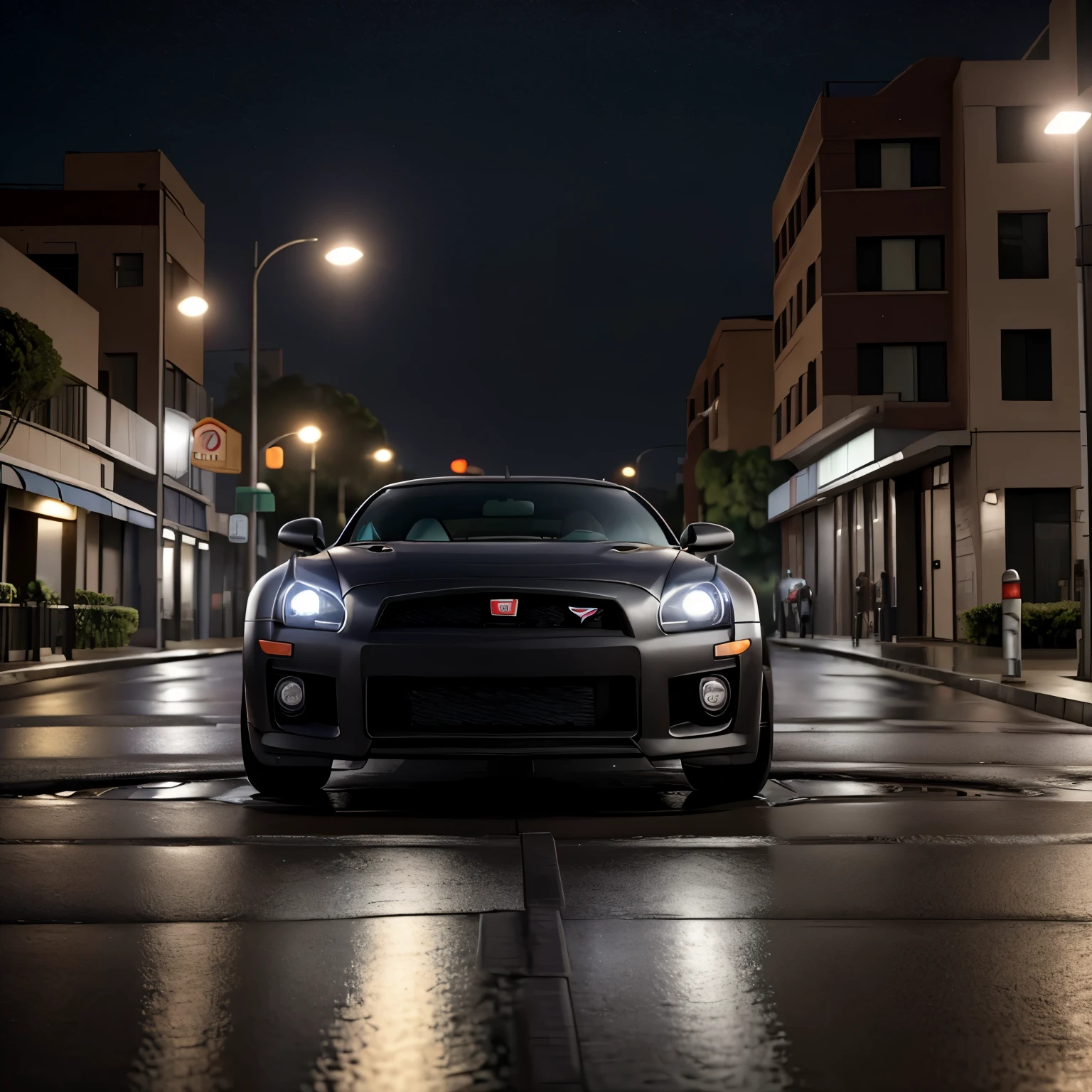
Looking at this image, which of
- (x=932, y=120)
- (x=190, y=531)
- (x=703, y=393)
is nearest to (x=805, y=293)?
(x=932, y=120)

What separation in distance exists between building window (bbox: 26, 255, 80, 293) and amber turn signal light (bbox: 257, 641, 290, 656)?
40376 mm

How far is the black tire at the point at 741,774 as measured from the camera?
7051mm

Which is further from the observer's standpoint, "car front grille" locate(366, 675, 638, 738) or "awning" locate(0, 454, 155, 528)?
"awning" locate(0, 454, 155, 528)

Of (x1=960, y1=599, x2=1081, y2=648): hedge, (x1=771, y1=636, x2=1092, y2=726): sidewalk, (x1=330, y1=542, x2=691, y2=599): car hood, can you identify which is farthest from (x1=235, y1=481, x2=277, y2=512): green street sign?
(x1=330, y1=542, x2=691, y2=599): car hood

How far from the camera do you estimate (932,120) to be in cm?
4122

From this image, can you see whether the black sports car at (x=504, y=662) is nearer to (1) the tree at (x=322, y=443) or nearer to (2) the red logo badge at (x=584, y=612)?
(2) the red logo badge at (x=584, y=612)

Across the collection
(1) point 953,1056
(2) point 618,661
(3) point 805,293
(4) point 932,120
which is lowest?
(1) point 953,1056

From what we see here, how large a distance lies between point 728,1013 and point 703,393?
3122 inches

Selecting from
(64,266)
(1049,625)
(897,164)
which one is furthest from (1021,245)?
(64,266)

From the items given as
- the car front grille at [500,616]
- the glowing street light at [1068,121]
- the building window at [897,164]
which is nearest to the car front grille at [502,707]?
the car front grille at [500,616]

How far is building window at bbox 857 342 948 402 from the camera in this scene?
136 ft

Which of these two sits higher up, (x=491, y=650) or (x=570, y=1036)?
(x=491, y=650)

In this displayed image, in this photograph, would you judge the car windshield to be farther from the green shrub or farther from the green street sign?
the green street sign

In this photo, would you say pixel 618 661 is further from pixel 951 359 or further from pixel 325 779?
pixel 951 359
